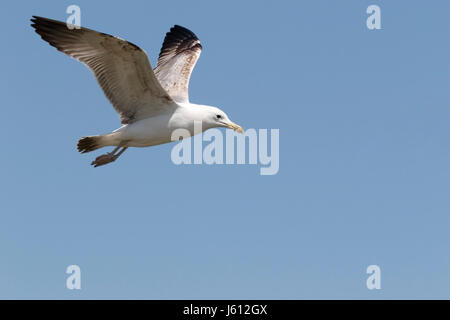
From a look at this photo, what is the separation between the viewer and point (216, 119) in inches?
490

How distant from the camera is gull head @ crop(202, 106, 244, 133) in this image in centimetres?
1234

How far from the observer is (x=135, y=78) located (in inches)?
470

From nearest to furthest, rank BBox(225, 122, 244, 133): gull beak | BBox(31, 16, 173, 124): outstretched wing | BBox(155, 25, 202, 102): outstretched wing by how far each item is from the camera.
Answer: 1. BBox(31, 16, 173, 124): outstretched wing
2. BBox(225, 122, 244, 133): gull beak
3. BBox(155, 25, 202, 102): outstretched wing

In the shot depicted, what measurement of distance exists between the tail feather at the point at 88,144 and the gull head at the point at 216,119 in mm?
1680

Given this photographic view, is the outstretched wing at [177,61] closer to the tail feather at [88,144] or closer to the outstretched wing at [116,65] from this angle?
the outstretched wing at [116,65]

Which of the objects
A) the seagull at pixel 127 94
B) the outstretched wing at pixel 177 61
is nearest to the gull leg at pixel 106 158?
the seagull at pixel 127 94

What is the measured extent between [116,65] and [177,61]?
3047mm

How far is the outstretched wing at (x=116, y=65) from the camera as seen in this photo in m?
11.6

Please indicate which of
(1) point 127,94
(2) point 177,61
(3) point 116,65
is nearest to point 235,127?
(1) point 127,94

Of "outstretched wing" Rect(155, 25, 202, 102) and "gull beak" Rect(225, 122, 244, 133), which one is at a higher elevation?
"outstretched wing" Rect(155, 25, 202, 102)

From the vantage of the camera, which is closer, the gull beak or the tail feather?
the tail feather

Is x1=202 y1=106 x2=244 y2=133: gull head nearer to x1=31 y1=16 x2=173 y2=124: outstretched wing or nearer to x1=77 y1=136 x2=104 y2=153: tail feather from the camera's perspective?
x1=31 y1=16 x2=173 y2=124: outstretched wing

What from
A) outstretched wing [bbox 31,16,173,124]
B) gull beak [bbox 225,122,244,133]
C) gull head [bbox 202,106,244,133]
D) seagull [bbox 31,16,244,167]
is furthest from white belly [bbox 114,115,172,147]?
gull beak [bbox 225,122,244,133]

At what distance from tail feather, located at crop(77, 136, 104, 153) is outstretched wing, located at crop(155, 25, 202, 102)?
5.04ft
